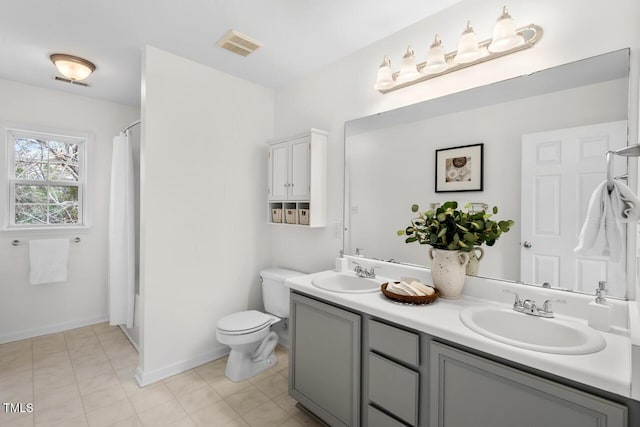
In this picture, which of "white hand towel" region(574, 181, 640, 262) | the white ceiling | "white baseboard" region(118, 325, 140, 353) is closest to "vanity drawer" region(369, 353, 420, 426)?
"white hand towel" region(574, 181, 640, 262)

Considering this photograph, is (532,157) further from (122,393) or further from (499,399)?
(122,393)

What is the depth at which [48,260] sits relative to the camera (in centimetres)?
303

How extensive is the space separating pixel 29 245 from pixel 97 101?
64.1 inches


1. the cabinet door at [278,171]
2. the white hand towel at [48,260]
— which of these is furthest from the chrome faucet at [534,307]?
the white hand towel at [48,260]

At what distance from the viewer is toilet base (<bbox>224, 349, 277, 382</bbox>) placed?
2340mm

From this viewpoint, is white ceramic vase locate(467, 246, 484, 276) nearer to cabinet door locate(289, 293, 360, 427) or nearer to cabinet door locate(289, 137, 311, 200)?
cabinet door locate(289, 293, 360, 427)

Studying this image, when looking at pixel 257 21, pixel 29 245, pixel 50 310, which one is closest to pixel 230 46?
pixel 257 21

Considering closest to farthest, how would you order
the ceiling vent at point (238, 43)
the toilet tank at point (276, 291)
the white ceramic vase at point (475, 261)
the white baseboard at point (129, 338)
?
the white ceramic vase at point (475, 261) → the ceiling vent at point (238, 43) → the toilet tank at point (276, 291) → the white baseboard at point (129, 338)

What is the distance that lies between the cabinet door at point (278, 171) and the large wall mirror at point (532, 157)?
974 mm

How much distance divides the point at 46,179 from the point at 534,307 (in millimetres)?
4249

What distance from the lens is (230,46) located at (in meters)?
2.24

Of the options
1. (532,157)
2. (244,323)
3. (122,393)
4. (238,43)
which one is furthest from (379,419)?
(238,43)

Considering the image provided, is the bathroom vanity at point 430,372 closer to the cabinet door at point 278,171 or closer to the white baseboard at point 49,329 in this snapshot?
the cabinet door at point 278,171

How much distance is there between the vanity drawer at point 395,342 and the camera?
133 centimetres
